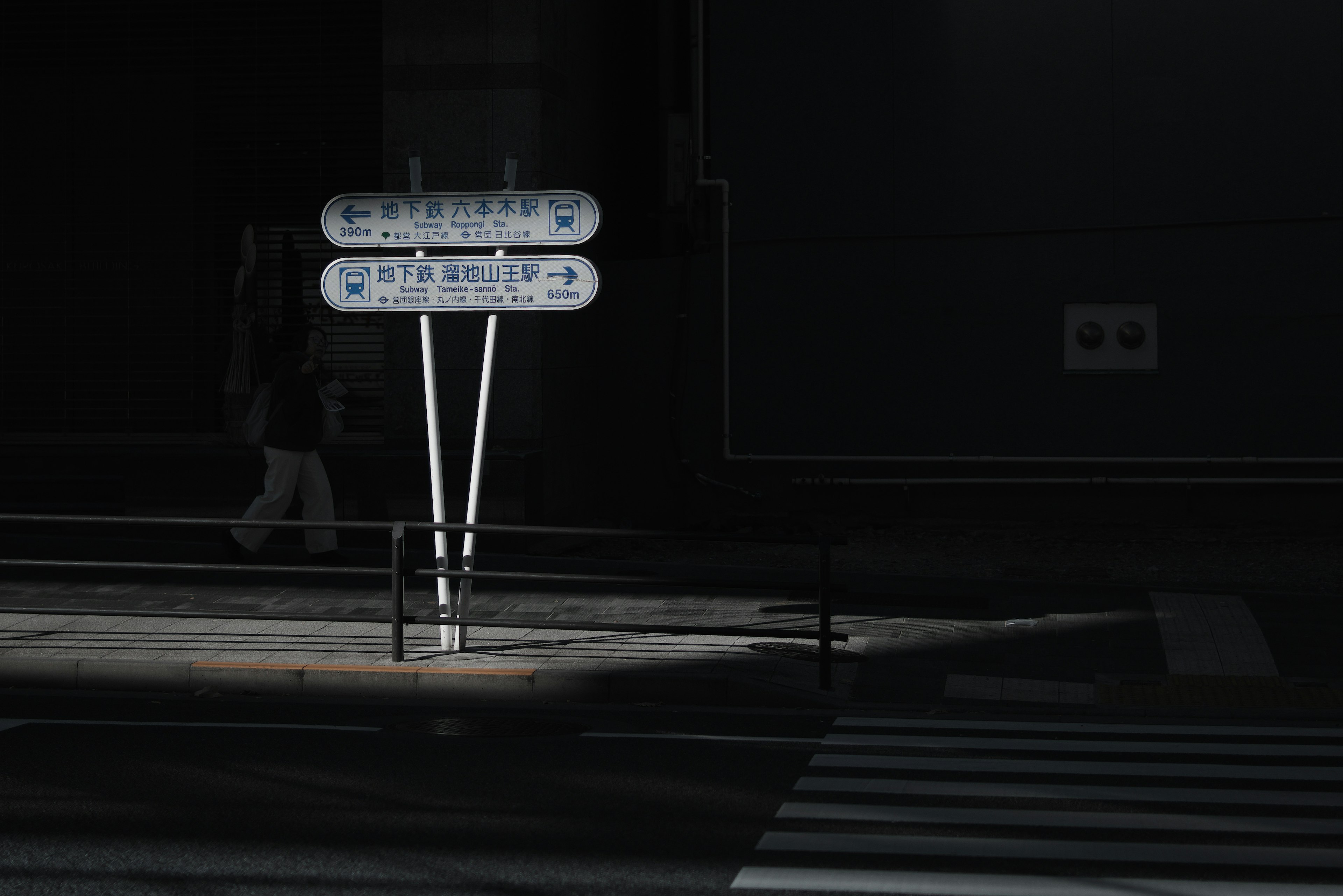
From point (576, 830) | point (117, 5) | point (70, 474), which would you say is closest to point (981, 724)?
point (576, 830)

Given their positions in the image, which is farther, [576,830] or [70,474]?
[70,474]

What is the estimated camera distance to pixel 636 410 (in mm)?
16953

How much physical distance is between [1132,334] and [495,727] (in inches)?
406

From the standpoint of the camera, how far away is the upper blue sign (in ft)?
29.7

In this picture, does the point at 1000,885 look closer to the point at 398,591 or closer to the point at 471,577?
the point at 471,577

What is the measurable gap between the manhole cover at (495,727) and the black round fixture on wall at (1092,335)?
973 centimetres

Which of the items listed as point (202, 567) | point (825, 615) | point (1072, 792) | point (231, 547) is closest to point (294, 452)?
point (231, 547)

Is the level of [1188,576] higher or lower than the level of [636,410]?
lower

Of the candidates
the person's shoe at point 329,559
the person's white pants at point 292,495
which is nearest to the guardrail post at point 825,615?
the person's white pants at point 292,495

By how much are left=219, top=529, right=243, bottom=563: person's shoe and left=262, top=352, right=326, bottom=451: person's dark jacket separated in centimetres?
87

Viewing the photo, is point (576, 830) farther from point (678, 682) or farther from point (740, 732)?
point (678, 682)

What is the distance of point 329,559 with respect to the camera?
12.9 metres

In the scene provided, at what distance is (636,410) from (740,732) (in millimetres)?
9564

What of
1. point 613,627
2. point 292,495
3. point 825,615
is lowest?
point 613,627
